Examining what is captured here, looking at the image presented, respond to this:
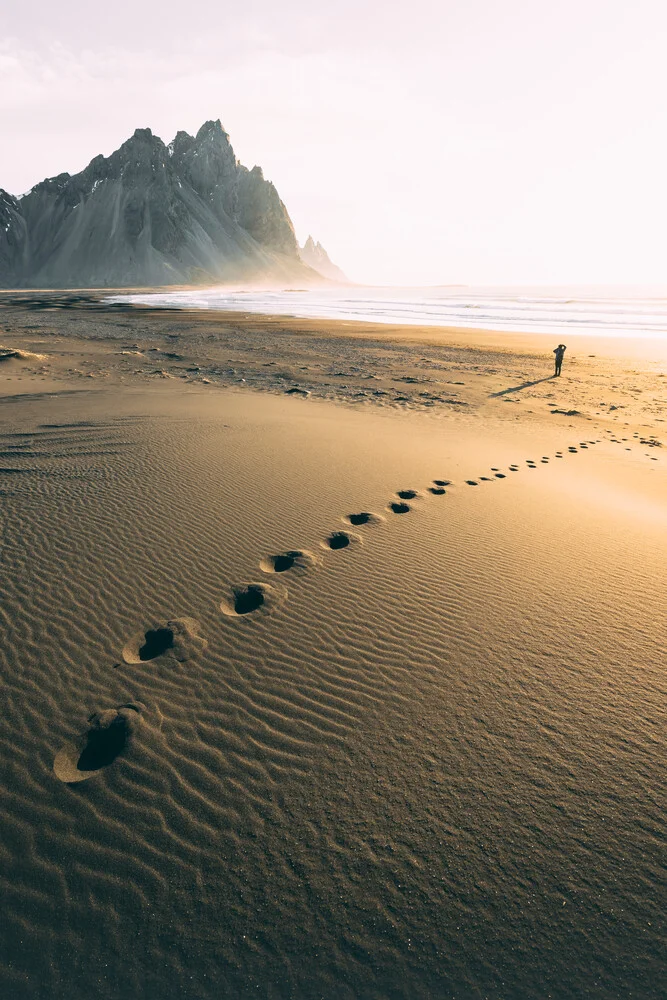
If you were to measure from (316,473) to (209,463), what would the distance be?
5.48ft

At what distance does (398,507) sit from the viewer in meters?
6.73

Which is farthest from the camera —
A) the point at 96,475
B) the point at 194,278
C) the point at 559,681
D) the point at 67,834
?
the point at 194,278

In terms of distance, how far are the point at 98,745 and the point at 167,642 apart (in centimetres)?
96

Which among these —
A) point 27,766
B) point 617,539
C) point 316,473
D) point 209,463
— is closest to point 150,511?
point 209,463

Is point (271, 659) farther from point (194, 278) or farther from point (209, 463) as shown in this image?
point (194, 278)

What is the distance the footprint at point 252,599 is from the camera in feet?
14.3

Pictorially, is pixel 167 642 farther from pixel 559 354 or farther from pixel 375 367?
pixel 559 354

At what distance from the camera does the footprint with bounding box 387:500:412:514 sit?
661cm

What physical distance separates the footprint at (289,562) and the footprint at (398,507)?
172 cm

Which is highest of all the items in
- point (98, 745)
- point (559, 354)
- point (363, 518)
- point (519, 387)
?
point (559, 354)

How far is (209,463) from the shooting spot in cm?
764

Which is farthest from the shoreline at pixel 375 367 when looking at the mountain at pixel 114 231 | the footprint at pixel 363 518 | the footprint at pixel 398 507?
the mountain at pixel 114 231

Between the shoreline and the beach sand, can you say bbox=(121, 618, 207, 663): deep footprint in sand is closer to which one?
the beach sand

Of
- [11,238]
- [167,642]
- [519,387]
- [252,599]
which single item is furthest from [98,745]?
[11,238]
